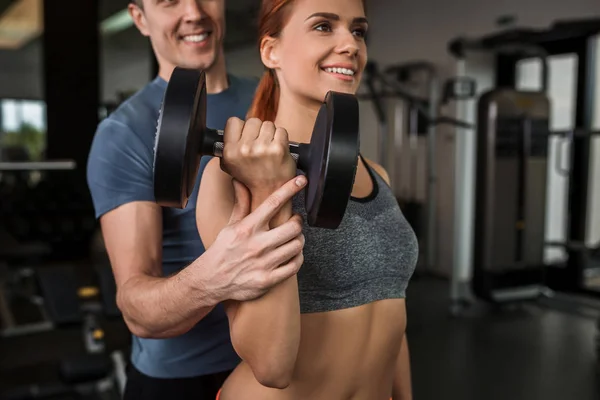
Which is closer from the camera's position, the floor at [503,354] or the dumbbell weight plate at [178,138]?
the dumbbell weight plate at [178,138]

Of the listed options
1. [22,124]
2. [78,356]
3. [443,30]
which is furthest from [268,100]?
[22,124]

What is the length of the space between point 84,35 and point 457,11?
357 cm

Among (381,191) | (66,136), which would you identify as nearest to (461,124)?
(66,136)

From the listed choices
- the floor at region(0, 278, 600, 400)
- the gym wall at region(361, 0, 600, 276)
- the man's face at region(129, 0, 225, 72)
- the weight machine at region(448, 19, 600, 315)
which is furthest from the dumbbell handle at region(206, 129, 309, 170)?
the gym wall at region(361, 0, 600, 276)

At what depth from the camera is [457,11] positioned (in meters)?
5.63

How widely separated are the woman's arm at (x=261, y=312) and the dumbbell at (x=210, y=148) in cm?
7

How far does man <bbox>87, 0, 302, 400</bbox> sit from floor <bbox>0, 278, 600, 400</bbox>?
192 centimetres

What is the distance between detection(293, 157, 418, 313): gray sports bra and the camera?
84cm

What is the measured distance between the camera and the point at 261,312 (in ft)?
2.37

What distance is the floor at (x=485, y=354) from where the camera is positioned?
3176 mm

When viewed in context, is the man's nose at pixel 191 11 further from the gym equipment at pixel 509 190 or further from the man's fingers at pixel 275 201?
the gym equipment at pixel 509 190

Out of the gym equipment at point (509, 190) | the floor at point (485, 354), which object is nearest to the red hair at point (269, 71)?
the floor at point (485, 354)

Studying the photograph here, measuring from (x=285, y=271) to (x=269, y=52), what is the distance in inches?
15.2

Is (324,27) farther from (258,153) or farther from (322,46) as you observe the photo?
(258,153)
